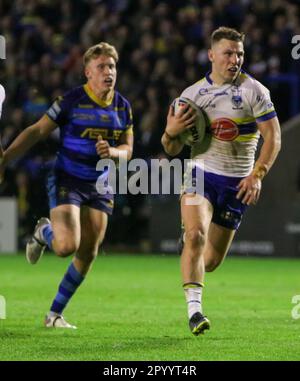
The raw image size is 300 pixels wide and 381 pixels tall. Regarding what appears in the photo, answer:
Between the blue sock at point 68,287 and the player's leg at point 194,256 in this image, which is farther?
the blue sock at point 68,287

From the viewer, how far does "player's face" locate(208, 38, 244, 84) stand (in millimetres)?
8625

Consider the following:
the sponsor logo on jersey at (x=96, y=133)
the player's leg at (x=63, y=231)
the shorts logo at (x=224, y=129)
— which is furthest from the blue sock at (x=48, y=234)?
the shorts logo at (x=224, y=129)

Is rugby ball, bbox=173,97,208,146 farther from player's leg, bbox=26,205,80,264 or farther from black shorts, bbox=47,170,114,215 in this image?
player's leg, bbox=26,205,80,264

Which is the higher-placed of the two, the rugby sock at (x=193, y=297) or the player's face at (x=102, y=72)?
the player's face at (x=102, y=72)

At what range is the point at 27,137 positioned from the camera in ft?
30.4

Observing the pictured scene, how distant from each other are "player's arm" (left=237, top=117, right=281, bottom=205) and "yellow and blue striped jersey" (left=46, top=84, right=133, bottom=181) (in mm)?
1448

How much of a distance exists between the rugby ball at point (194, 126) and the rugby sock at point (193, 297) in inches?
47.0

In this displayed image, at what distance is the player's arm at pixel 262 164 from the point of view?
27.5 ft

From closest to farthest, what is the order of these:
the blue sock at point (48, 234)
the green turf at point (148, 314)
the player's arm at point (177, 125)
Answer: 1. the green turf at point (148, 314)
2. the player's arm at point (177, 125)
3. the blue sock at point (48, 234)

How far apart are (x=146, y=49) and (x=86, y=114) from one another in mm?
10774

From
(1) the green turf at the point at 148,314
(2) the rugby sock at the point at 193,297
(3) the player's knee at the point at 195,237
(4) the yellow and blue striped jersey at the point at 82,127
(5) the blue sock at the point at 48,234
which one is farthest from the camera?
(5) the blue sock at the point at 48,234

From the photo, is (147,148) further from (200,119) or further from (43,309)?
(200,119)

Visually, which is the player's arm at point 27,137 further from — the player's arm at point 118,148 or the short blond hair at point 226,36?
the short blond hair at point 226,36
